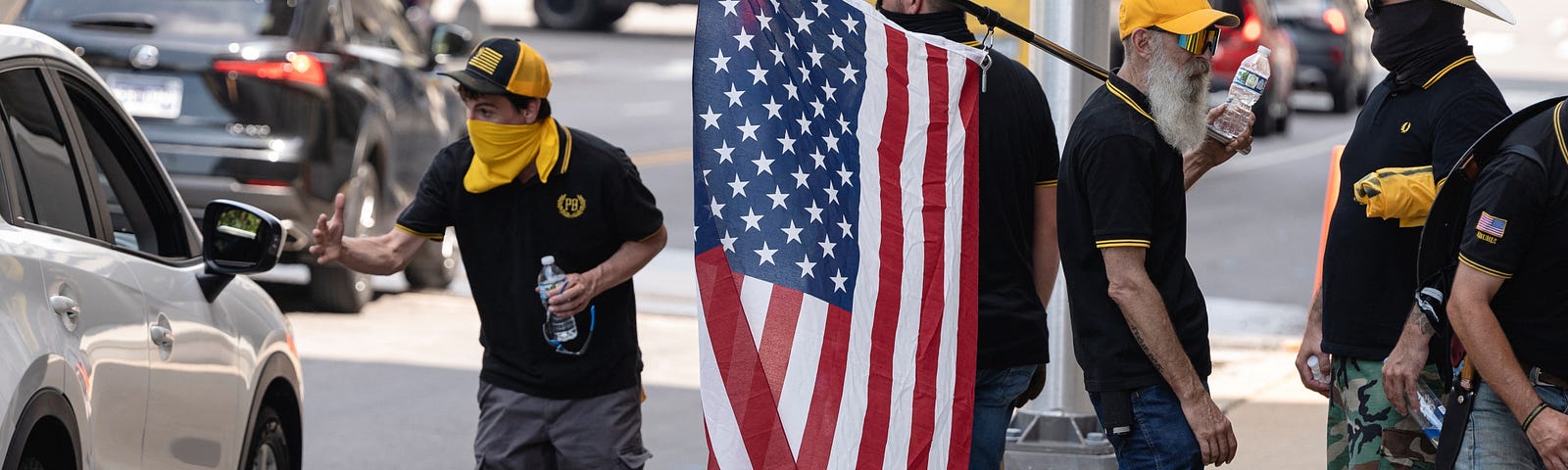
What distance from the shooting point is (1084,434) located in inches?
266

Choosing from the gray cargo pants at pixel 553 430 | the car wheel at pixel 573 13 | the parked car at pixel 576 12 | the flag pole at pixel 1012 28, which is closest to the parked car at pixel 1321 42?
the parked car at pixel 576 12

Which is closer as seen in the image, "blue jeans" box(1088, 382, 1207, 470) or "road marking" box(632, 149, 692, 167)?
"blue jeans" box(1088, 382, 1207, 470)

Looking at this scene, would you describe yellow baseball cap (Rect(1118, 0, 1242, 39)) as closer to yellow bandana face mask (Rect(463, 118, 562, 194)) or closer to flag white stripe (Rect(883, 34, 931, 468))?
flag white stripe (Rect(883, 34, 931, 468))

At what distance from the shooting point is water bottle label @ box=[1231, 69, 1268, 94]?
179 inches

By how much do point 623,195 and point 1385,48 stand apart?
6.25 ft

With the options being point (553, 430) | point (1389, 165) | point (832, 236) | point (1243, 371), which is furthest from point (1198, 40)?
point (1243, 371)

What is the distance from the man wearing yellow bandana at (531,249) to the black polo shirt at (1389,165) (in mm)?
1734

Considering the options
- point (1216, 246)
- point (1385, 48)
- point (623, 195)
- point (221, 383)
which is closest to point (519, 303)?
point (623, 195)

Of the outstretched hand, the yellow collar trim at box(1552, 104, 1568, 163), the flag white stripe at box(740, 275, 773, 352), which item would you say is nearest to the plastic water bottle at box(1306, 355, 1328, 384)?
the yellow collar trim at box(1552, 104, 1568, 163)

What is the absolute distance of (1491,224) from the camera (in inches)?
154

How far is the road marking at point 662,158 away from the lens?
1758 cm

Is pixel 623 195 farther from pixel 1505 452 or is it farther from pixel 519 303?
pixel 1505 452

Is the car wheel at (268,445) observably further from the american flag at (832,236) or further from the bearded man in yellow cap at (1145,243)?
the bearded man in yellow cap at (1145,243)

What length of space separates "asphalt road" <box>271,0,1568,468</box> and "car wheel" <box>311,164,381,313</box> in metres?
0.09
